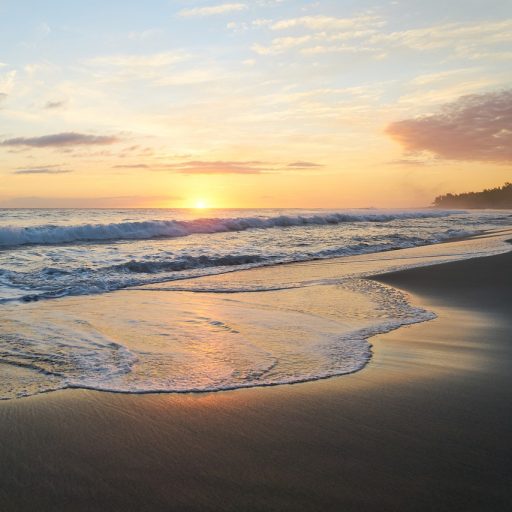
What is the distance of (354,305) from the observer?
712cm

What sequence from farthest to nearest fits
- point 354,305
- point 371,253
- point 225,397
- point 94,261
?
point 371,253 < point 94,261 < point 354,305 < point 225,397

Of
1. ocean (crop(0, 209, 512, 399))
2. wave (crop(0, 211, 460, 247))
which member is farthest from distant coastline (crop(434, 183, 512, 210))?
ocean (crop(0, 209, 512, 399))

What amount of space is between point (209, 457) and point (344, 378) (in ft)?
5.44

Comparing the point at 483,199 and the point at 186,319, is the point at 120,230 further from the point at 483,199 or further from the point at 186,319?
the point at 483,199

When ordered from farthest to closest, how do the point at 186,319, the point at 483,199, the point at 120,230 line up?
the point at 483,199 → the point at 120,230 → the point at 186,319

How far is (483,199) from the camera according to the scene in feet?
352

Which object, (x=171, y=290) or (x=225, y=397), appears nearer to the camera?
(x=225, y=397)

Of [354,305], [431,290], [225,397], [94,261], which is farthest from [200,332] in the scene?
[94,261]

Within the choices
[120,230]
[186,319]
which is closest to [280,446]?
[186,319]

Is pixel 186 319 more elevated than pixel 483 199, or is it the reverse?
pixel 483 199

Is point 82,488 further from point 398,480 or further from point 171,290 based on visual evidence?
point 171,290

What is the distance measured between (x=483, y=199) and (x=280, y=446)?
117356mm

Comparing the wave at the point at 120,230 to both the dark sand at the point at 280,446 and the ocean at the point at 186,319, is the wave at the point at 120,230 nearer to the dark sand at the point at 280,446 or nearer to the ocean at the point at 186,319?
the ocean at the point at 186,319

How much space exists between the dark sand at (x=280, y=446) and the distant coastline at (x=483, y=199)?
95554 mm
